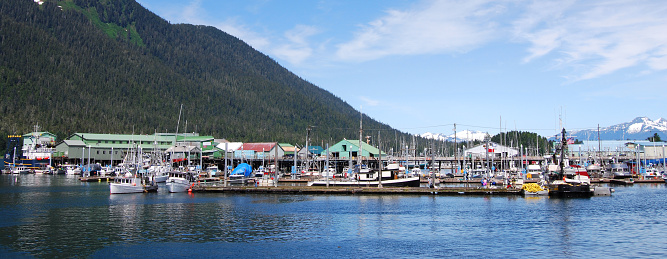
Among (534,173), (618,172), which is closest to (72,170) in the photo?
(534,173)

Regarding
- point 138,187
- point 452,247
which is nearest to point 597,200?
point 452,247

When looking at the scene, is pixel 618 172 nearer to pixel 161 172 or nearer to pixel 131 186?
pixel 161 172

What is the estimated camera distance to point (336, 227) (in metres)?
45.7

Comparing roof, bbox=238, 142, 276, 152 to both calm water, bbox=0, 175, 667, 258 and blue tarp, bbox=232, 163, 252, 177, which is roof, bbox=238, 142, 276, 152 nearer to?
blue tarp, bbox=232, 163, 252, 177

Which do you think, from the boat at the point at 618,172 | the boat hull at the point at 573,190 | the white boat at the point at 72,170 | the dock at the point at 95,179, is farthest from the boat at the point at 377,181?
the white boat at the point at 72,170

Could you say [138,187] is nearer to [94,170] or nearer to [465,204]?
[465,204]

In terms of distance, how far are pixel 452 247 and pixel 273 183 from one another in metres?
57.4

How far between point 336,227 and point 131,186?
45.1 meters

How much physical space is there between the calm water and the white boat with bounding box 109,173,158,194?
7.07 metres

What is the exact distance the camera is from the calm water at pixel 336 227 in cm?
3547

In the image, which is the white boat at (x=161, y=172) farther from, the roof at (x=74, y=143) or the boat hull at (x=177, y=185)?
the roof at (x=74, y=143)

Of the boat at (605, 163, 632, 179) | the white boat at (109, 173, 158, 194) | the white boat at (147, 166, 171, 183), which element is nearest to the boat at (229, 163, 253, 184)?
→ the white boat at (147, 166, 171, 183)

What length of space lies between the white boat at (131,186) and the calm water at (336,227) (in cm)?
707

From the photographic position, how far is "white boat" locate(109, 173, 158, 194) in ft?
250
